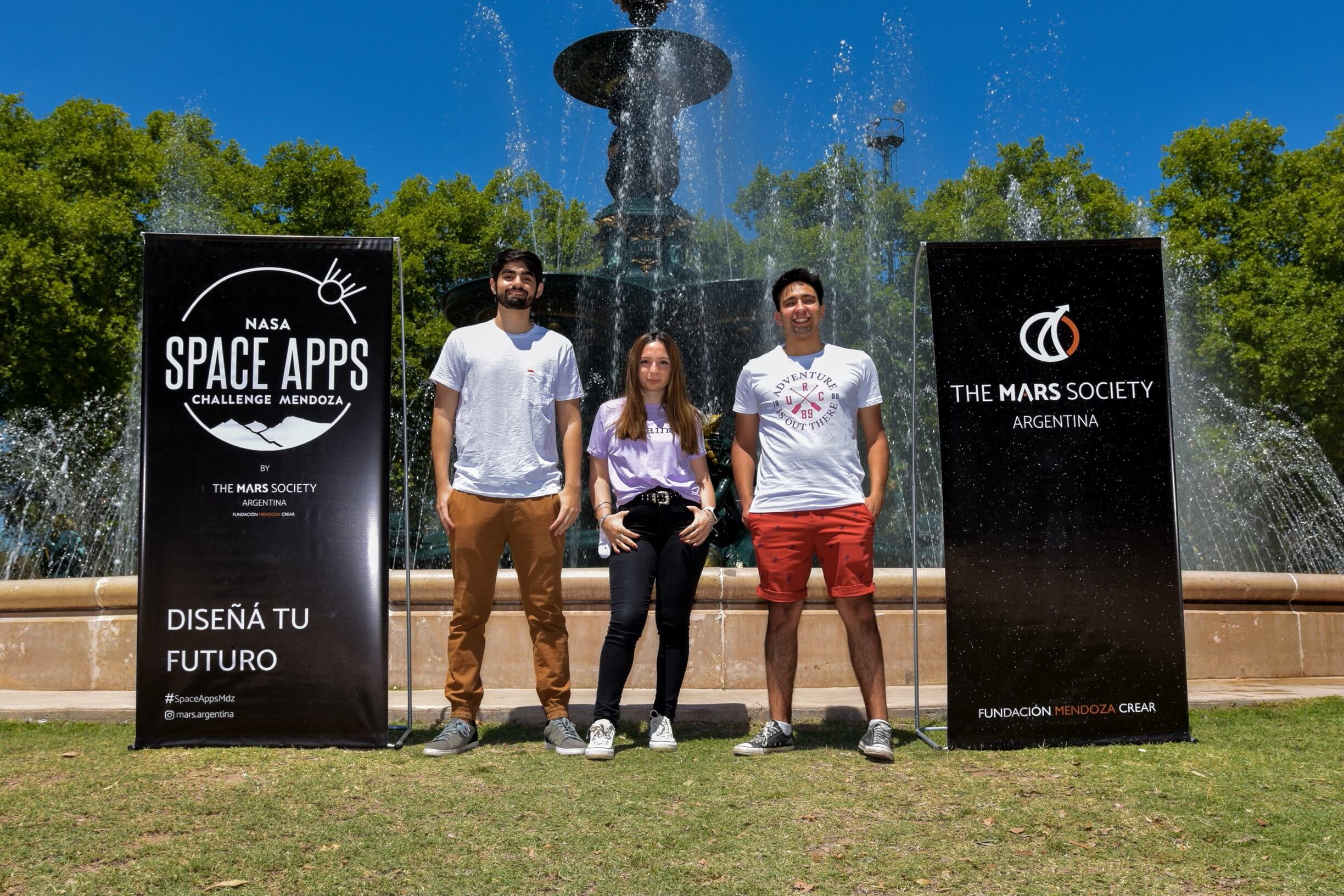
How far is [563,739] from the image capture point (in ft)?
13.8

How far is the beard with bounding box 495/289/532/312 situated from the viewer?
14.3ft

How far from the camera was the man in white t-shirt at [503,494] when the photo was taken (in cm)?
424

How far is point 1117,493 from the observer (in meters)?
4.38

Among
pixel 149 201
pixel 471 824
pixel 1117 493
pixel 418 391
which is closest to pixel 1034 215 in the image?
pixel 418 391

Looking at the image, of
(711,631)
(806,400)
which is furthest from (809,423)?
(711,631)

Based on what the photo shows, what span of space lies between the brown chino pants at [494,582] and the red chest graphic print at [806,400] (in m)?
1.05

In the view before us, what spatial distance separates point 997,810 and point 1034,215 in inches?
1104

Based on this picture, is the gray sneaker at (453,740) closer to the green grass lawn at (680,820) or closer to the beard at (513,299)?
the green grass lawn at (680,820)

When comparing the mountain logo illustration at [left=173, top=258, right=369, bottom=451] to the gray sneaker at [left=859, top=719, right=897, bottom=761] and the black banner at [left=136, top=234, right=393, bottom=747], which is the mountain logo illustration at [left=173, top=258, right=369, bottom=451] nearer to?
the black banner at [left=136, top=234, right=393, bottom=747]

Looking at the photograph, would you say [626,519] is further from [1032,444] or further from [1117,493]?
[1117,493]

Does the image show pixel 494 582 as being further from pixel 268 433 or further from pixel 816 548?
pixel 816 548

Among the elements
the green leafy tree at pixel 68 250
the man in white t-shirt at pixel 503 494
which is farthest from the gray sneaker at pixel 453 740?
the green leafy tree at pixel 68 250

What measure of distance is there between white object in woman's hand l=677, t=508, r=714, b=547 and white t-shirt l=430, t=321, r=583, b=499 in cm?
60

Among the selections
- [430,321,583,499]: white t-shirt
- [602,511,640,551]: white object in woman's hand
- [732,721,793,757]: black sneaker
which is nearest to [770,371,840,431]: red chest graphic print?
[602,511,640,551]: white object in woman's hand
